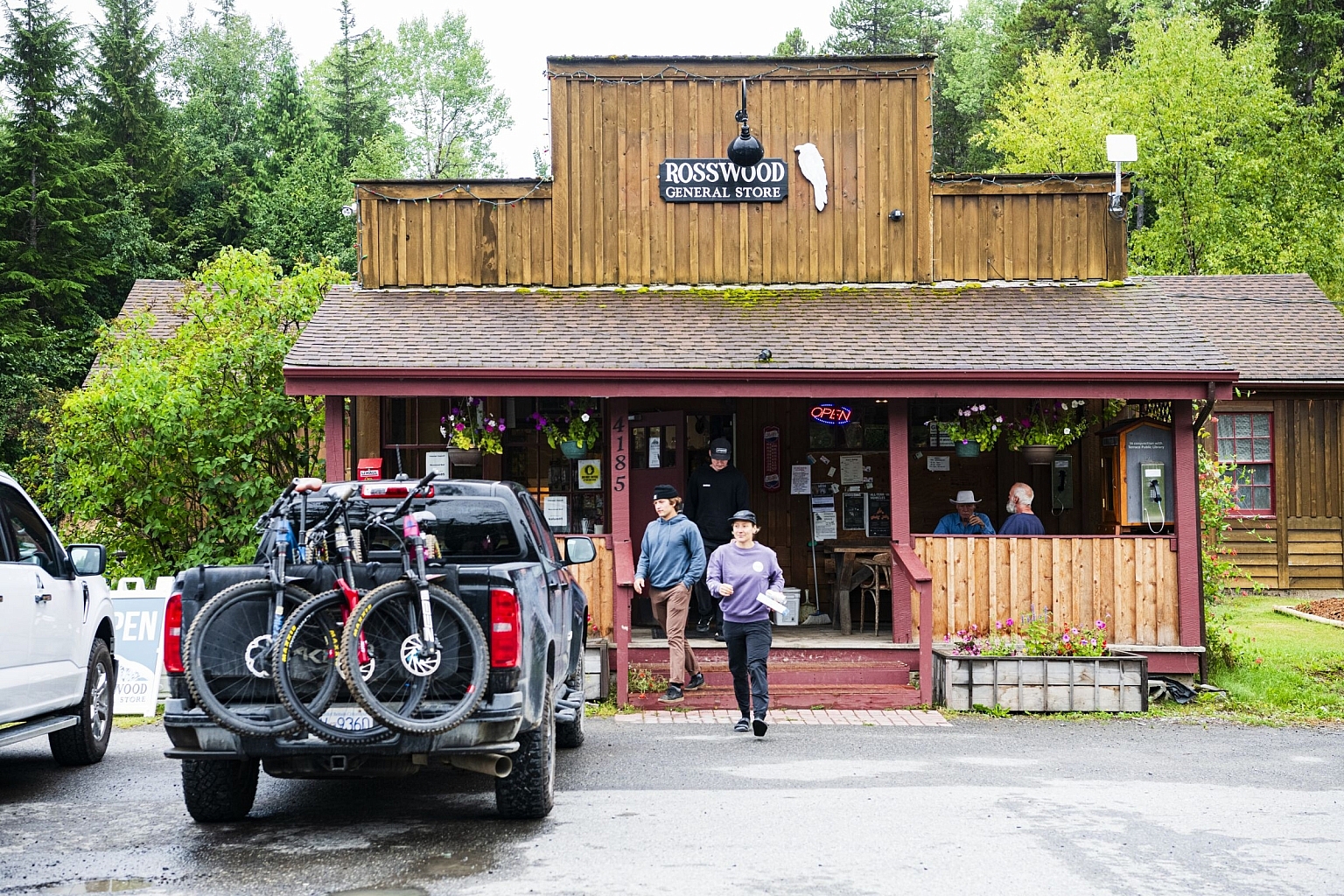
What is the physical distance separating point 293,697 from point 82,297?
28.5m

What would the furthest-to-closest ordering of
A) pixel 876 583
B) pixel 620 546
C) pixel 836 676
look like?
pixel 876 583, pixel 620 546, pixel 836 676

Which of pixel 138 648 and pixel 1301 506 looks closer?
pixel 138 648

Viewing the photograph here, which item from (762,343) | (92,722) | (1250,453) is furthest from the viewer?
(1250,453)

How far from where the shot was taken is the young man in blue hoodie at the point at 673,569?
37.2 feet

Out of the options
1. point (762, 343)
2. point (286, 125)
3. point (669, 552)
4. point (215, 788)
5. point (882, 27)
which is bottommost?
point (215, 788)

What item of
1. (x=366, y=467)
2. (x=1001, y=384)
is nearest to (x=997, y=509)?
(x=1001, y=384)

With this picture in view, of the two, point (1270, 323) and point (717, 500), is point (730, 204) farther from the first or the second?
point (1270, 323)

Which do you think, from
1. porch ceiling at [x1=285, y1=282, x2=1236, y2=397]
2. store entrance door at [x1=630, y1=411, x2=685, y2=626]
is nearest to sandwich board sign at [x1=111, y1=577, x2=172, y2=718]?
porch ceiling at [x1=285, y1=282, x2=1236, y2=397]

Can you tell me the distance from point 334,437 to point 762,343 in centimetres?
426

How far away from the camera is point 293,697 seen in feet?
20.4

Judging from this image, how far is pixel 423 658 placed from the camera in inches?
252

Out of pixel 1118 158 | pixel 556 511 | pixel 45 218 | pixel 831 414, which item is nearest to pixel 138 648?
pixel 556 511

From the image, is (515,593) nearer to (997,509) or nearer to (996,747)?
(996,747)

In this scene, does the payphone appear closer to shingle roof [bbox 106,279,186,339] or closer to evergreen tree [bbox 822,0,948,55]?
shingle roof [bbox 106,279,186,339]
